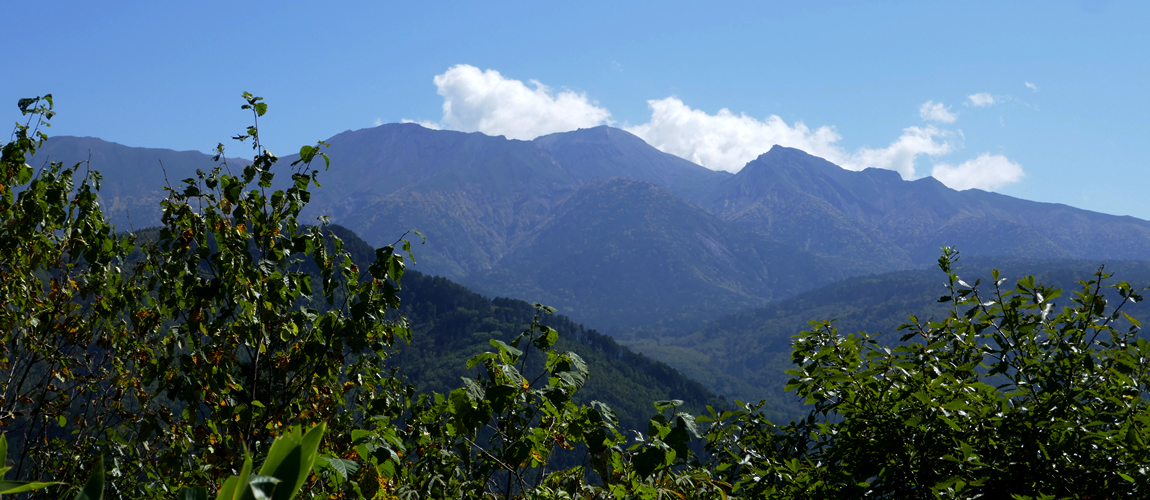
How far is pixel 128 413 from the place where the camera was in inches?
218

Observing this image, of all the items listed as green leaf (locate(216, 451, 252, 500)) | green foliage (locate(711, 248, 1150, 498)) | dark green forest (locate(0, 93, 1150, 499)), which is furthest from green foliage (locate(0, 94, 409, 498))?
green leaf (locate(216, 451, 252, 500))

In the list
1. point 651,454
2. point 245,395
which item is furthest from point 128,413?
point 651,454

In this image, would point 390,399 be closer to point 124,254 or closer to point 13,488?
point 124,254

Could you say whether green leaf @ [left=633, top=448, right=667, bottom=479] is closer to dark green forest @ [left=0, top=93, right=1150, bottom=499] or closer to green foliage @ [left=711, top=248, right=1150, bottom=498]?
dark green forest @ [left=0, top=93, right=1150, bottom=499]

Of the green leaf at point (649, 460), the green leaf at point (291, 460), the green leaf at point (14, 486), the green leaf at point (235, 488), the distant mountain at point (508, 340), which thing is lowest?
the distant mountain at point (508, 340)

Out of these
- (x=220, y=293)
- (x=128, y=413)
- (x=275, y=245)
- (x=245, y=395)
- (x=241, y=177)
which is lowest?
(x=128, y=413)

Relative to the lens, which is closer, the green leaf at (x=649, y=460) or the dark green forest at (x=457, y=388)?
the green leaf at (x=649, y=460)

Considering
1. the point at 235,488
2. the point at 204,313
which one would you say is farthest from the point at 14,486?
the point at 204,313

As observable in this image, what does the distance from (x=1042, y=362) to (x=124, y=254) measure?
6.93 meters

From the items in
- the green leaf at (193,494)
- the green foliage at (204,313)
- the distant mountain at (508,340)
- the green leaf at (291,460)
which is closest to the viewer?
the green leaf at (291,460)

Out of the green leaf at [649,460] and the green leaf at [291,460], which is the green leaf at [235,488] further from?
the green leaf at [649,460]

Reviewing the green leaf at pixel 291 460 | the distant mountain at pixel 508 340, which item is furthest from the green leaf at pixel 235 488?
the distant mountain at pixel 508 340

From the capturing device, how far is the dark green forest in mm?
3342

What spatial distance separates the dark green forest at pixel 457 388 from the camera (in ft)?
11.0
